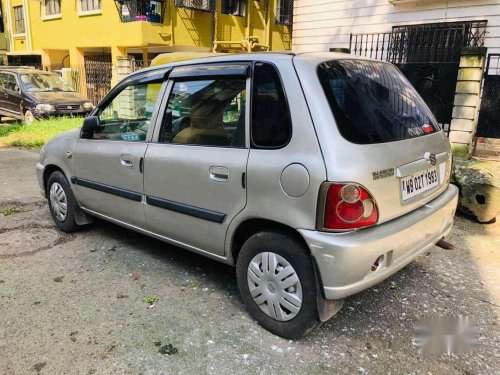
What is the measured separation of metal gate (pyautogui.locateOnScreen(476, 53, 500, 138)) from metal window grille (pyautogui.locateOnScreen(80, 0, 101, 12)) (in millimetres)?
14935

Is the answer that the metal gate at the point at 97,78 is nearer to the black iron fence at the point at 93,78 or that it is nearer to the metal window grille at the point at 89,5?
the black iron fence at the point at 93,78

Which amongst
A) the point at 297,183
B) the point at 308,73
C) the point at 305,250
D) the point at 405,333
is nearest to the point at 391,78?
the point at 308,73

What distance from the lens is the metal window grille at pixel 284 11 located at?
19438mm

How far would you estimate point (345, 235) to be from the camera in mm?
2471

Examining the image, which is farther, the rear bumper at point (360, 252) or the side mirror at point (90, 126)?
the side mirror at point (90, 126)

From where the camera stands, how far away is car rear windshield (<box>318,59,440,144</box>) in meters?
2.62

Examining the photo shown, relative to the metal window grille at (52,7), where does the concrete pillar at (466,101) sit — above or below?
below

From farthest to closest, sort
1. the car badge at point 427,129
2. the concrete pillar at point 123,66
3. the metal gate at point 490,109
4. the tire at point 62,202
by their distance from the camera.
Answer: the concrete pillar at point 123,66
the metal gate at point 490,109
the tire at point 62,202
the car badge at point 427,129

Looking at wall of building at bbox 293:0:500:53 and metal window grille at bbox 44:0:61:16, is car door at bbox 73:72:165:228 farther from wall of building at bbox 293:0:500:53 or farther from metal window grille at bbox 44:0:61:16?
metal window grille at bbox 44:0:61:16

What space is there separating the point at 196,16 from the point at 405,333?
51.1ft

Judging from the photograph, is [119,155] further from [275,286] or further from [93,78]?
[93,78]

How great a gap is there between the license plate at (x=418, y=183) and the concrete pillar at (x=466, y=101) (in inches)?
141

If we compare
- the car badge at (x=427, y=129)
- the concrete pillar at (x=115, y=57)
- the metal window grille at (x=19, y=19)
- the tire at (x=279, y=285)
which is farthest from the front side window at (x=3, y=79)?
the car badge at (x=427, y=129)

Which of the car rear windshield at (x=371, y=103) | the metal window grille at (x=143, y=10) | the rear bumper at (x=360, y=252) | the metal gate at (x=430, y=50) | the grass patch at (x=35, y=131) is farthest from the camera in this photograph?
the metal window grille at (x=143, y=10)
